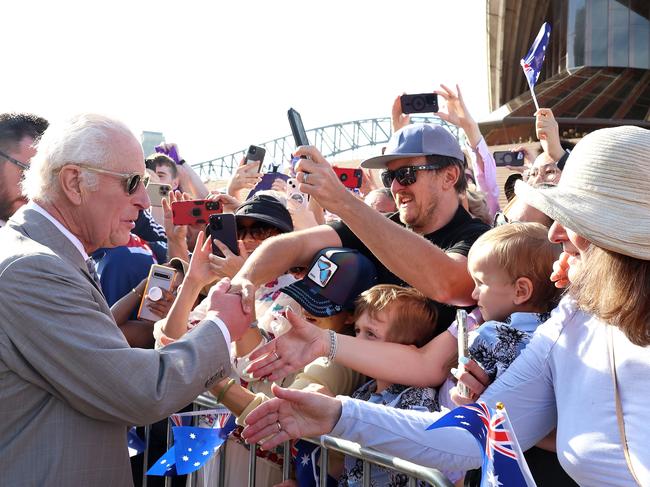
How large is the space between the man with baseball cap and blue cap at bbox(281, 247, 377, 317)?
124 millimetres

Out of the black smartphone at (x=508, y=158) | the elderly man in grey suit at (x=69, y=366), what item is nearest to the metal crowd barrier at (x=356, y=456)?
the elderly man in grey suit at (x=69, y=366)

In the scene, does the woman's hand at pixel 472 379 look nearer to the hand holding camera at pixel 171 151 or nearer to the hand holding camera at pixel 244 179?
the hand holding camera at pixel 244 179

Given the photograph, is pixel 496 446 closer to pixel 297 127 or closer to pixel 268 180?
pixel 297 127

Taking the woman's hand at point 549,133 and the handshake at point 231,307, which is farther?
the woman's hand at point 549,133

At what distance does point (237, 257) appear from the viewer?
3.62 metres

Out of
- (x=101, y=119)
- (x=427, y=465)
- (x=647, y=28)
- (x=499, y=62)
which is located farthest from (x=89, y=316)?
(x=499, y=62)

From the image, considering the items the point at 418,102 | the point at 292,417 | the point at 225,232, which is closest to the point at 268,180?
the point at 418,102

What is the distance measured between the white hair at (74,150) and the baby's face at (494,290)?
1413mm

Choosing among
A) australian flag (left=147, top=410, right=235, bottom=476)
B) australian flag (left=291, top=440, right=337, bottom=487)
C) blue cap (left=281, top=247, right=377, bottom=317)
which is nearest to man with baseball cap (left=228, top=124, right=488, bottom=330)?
blue cap (left=281, top=247, right=377, bottom=317)

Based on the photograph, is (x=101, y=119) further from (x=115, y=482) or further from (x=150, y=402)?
(x=115, y=482)

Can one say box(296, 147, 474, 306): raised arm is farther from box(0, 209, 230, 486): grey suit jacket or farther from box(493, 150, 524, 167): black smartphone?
box(493, 150, 524, 167): black smartphone

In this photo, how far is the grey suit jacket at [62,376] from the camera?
7.26ft

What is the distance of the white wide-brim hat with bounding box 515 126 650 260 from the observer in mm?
1986

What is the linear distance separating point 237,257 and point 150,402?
56.8 inches
